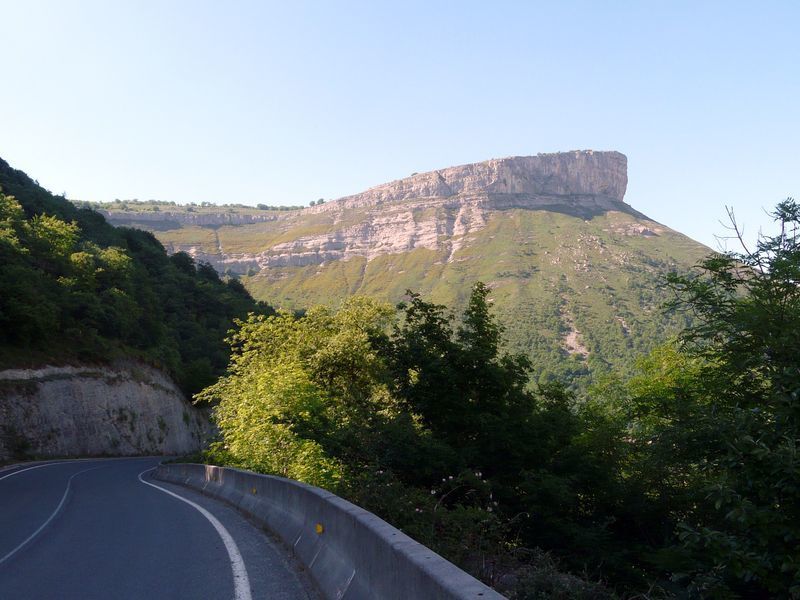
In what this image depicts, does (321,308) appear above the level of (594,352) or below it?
above

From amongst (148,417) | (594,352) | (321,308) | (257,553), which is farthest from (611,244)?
(257,553)

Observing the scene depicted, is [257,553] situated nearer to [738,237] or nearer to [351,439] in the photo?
[351,439]

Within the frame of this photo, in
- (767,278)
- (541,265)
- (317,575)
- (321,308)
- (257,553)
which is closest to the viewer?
(317,575)

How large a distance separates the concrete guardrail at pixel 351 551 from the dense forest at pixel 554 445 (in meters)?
1.09

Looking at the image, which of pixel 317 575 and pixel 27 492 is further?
pixel 27 492

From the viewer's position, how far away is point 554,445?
76.6 ft

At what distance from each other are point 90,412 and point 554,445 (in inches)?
1512

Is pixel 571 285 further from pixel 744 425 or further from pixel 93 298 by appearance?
pixel 744 425

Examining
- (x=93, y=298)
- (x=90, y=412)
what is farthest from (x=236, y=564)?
(x=93, y=298)

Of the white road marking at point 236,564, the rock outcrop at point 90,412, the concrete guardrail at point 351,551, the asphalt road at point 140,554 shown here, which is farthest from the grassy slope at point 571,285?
the concrete guardrail at point 351,551

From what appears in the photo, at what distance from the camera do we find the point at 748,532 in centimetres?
745

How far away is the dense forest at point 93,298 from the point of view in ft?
149

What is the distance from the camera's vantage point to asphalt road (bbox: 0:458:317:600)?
711 centimetres

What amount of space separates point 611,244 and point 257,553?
177341 mm
